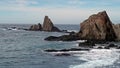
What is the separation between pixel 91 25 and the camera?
9031cm

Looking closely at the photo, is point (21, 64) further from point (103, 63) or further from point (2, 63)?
point (103, 63)

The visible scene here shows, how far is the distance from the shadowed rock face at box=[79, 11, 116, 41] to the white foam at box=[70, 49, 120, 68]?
21.8m

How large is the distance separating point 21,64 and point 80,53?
51.1ft

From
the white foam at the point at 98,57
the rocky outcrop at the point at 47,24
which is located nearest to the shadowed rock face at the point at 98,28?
the white foam at the point at 98,57

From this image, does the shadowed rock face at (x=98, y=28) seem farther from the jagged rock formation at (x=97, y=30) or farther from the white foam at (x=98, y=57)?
the white foam at (x=98, y=57)

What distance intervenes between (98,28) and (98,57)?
3351cm

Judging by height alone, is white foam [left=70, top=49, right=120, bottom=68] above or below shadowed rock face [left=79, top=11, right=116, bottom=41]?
below

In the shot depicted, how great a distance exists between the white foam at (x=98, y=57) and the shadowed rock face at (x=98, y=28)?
71.5ft

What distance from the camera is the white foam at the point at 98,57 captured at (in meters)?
47.9

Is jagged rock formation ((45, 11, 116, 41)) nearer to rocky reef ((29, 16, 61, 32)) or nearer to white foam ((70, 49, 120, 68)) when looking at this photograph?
white foam ((70, 49, 120, 68))

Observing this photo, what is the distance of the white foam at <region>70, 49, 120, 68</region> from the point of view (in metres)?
47.9

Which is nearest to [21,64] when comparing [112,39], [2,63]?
[2,63]

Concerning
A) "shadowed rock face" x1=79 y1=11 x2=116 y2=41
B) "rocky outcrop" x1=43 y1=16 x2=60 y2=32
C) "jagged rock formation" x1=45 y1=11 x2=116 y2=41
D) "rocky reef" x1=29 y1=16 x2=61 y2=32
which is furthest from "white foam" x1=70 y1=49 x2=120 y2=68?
"rocky reef" x1=29 y1=16 x2=61 y2=32

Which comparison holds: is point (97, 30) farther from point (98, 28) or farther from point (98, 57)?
point (98, 57)
